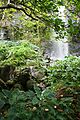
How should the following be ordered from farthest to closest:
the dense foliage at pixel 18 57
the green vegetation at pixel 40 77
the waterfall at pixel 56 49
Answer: the waterfall at pixel 56 49 → the dense foliage at pixel 18 57 → the green vegetation at pixel 40 77

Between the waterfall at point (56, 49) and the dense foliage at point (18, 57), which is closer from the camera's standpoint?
the dense foliage at point (18, 57)

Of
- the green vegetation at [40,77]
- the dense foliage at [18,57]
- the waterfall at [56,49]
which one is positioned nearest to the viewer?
the green vegetation at [40,77]

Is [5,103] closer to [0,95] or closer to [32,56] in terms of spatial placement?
[0,95]

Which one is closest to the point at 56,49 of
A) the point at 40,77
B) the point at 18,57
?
the point at 18,57

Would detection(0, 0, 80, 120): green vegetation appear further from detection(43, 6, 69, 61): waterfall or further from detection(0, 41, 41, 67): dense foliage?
detection(43, 6, 69, 61): waterfall

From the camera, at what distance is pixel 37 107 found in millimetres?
2100

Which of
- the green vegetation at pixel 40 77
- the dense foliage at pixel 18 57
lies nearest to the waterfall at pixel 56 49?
the green vegetation at pixel 40 77

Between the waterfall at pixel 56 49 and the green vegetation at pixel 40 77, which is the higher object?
the green vegetation at pixel 40 77

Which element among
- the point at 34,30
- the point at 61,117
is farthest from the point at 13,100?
the point at 34,30

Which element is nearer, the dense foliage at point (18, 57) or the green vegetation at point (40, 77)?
the green vegetation at point (40, 77)

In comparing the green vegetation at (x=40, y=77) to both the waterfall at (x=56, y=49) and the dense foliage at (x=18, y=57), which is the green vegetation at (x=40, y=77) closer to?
the dense foliage at (x=18, y=57)

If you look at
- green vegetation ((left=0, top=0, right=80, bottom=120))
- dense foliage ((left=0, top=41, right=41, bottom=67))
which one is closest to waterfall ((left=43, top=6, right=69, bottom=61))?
green vegetation ((left=0, top=0, right=80, bottom=120))

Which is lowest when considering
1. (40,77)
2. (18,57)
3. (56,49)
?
(56,49)

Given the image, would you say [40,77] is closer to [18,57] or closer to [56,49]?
[18,57]
